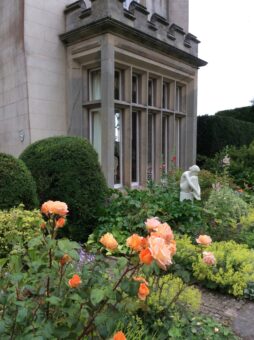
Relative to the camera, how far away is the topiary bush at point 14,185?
3816mm

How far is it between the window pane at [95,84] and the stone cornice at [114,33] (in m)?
0.87

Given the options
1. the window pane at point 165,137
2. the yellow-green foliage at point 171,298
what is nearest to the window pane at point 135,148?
the window pane at point 165,137

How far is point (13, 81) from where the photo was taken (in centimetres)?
737

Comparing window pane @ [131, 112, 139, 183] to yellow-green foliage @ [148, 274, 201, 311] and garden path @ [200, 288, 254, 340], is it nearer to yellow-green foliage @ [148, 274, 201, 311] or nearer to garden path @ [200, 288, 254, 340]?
garden path @ [200, 288, 254, 340]

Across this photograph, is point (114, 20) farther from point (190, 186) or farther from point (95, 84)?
point (190, 186)

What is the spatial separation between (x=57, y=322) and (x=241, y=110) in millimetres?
17941

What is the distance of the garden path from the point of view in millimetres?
2639

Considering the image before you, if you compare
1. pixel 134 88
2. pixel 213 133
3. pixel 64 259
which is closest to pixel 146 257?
pixel 64 259

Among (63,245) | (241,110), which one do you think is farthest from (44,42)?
(241,110)

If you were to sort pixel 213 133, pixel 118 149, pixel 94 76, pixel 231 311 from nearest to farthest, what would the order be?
pixel 231 311, pixel 118 149, pixel 94 76, pixel 213 133

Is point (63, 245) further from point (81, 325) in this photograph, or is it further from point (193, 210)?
point (193, 210)

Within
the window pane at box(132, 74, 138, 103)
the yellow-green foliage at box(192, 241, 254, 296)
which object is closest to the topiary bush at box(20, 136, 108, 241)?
the yellow-green foliage at box(192, 241, 254, 296)

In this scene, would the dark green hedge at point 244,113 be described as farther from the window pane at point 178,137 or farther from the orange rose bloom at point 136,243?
the orange rose bloom at point 136,243

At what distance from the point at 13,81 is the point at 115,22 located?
2.54 metres
